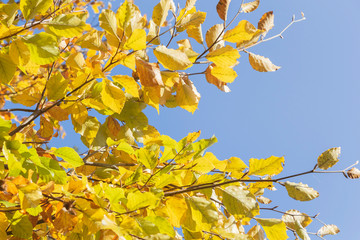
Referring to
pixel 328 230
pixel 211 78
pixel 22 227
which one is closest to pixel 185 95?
pixel 211 78

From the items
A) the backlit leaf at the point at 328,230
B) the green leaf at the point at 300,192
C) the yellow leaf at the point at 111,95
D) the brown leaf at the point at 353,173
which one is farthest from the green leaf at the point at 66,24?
the backlit leaf at the point at 328,230

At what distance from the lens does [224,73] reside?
1102 mm

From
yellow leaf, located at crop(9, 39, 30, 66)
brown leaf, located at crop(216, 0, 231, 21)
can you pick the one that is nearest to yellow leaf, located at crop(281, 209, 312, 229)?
brown leaf, located at crop(216, 0, 231, 21)

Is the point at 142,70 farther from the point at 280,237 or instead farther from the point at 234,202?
the point at 280,237

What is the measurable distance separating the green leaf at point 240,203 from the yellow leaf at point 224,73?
40 centimetres

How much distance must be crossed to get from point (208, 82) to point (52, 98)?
0.58 metres

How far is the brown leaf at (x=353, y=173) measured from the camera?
0.88 metres

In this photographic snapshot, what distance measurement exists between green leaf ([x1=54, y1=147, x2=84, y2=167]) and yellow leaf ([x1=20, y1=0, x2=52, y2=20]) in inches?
14.9

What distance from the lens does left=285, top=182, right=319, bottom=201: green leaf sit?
912 millimetres

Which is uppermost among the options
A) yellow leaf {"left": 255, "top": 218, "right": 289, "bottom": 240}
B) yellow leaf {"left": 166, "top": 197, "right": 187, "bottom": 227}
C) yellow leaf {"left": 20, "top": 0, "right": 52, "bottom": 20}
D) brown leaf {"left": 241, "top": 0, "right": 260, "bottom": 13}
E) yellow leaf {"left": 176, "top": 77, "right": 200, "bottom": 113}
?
brown leaf {"left": 241, "top": 0, "right": 260, "bottom": 13}

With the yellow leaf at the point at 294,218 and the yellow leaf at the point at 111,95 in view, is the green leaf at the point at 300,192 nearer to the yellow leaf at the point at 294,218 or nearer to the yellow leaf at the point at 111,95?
the yellow leaf at the point at 294,218

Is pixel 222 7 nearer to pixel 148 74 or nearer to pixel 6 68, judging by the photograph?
pixel 148 74

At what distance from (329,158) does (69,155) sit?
0.77m

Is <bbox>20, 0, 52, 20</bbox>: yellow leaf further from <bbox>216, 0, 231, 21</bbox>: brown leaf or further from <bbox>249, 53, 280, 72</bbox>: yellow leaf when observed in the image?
<bbox>249, 53, 280, 72</bbox>: yellow leaf
